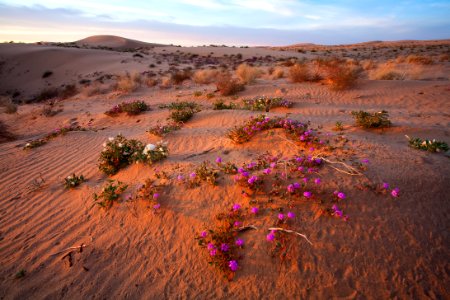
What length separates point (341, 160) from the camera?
3828 millimetres

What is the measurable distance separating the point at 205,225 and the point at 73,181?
9.49ft

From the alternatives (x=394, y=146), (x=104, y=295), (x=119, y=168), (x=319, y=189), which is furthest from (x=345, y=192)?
(x=119, y=168)

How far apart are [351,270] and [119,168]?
4012mm

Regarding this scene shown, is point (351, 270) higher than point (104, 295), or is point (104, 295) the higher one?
point (351, 270)

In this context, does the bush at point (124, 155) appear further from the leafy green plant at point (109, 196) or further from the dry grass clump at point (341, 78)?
the dry grass clump at point (341, 78)

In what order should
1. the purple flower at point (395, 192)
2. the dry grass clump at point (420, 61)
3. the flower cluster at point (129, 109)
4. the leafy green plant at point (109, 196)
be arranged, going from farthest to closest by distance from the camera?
the dry grass clump at point (420, 61) → the flower cluster at point (129, 109) → the leafy green plant at point (109, 196) → the purple flower at point (395, 192)

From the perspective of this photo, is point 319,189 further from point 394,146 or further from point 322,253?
point 394,146

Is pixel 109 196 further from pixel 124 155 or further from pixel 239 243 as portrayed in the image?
pixel 239 243

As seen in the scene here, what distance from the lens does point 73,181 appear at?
4664 millimetres

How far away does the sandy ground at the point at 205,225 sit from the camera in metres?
2.55

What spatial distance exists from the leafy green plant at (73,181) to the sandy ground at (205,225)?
131 millimetres

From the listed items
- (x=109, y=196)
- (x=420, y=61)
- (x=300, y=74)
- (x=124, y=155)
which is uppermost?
(x=420, y=61)

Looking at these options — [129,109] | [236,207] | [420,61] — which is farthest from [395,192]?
[420,61]

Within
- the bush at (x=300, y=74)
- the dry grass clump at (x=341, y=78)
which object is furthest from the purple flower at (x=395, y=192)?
the bush at (x=300, y=74)
